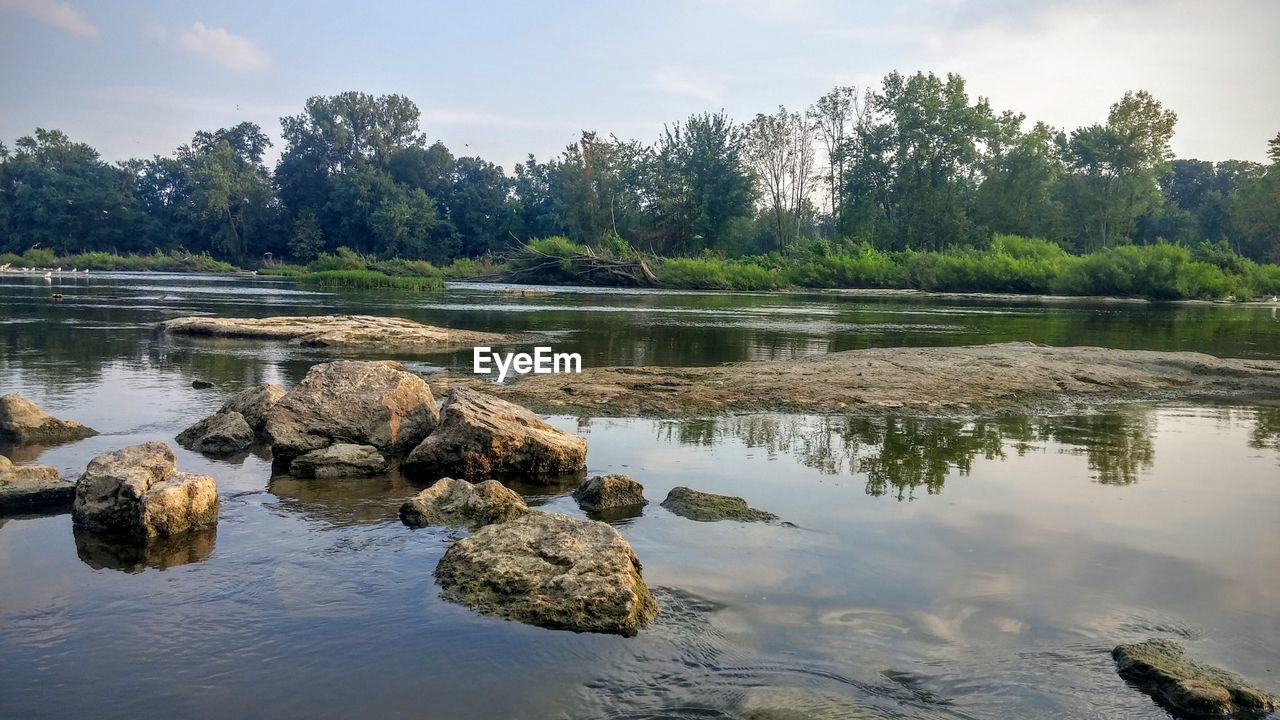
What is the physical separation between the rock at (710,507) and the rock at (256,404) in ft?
13.5

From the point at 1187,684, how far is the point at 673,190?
2623 inches

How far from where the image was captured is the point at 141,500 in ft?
18.0

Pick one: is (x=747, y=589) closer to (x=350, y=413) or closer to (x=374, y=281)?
(x=350, y=413)

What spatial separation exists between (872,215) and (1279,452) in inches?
2326

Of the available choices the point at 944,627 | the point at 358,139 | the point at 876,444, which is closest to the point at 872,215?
the point at 358,139

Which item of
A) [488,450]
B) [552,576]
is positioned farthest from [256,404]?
[552,576]

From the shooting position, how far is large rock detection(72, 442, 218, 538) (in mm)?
5477

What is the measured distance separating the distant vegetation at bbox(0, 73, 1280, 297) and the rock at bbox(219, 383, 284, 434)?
36.0 metres

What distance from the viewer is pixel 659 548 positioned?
5.40 metres

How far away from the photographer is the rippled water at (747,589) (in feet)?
12.1

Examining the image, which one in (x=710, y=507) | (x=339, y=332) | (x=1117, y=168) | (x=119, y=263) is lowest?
(x=710, y=507)

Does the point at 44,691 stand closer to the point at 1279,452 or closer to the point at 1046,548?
the point at 1046,548

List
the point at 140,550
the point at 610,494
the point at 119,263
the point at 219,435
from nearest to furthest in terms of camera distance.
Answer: the point at 140,550 → the point at 610,494 → the point at 219,435 → the point at 119,263

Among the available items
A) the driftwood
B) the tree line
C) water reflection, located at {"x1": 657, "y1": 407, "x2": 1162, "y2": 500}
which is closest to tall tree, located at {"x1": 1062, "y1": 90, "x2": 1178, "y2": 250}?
the tree line
